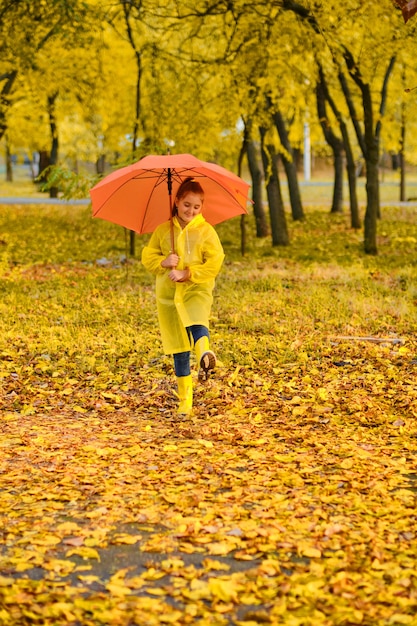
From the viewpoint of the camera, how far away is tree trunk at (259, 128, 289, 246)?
65.1 feet

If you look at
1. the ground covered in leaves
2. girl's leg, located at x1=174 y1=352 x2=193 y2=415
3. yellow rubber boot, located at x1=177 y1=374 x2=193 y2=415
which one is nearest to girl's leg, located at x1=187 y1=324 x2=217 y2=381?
girl's leg, located at x1=174 y1=352 x2=193 y2=415

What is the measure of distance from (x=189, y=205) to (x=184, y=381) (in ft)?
5.05

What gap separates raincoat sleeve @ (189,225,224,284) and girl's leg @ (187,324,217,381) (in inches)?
16.7

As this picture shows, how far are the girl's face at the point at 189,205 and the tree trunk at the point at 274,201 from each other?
1294 cm

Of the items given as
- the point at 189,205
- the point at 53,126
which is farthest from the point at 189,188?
the point at 53,126

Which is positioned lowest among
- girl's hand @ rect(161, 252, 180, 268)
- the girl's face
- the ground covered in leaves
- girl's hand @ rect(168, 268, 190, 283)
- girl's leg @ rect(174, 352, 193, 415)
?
the ground covered in leaves

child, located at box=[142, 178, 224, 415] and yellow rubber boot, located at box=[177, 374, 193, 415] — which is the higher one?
child, located at box=[142, 178, 224, 415]

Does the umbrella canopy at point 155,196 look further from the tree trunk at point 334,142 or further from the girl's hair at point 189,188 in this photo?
the tree trunk at point 334,142

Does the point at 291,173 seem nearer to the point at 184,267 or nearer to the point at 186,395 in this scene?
the point at 186,395

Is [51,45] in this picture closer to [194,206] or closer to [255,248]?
[255,248]

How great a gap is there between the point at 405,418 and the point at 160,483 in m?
2.52

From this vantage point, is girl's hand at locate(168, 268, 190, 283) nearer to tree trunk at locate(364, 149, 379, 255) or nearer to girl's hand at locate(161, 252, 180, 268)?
girl's hand at locate(161, 252, 180, 268)

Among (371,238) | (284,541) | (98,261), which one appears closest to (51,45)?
(98,261)

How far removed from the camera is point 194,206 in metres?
6.77
